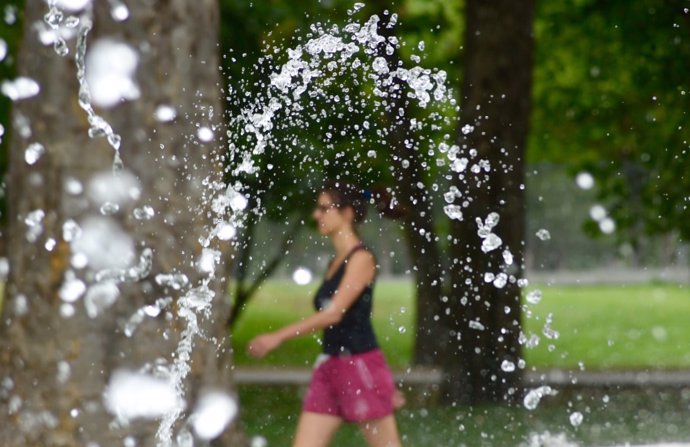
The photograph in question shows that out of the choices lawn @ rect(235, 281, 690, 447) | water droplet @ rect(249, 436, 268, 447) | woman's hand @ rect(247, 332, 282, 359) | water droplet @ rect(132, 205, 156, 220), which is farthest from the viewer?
lawn @ rect(235, 281, 690, 447)

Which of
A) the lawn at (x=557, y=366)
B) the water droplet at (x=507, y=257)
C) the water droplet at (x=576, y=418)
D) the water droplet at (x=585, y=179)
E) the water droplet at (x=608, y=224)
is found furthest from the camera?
the water droplet at (x=585, y=179)

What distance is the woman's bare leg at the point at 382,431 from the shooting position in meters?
6.11

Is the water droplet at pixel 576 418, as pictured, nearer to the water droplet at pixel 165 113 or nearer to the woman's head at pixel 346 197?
the water droplet at pixel 165 113

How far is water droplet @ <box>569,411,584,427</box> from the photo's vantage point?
11.3 metres

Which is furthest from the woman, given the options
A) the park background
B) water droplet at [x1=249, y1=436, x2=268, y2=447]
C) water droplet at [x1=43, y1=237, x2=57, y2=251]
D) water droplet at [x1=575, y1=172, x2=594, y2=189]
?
water droplet at [x1=575, y1=172, x2=594, y2=189]

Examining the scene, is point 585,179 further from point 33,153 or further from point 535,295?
point 33,153

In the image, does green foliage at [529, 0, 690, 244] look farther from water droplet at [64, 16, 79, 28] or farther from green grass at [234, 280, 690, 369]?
water droplet at [64, 16, 79, 28]

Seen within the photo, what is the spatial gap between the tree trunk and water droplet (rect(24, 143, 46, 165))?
0.04 meters

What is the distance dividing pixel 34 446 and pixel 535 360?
14.9 metres

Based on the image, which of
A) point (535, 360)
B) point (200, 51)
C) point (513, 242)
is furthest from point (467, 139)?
point (535, 360)

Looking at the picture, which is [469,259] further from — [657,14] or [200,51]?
[200,51]

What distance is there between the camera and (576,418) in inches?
459

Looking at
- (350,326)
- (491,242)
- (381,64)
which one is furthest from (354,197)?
(381,64)

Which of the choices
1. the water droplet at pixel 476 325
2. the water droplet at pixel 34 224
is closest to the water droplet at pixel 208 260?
the water droplet at pixel 34 224
